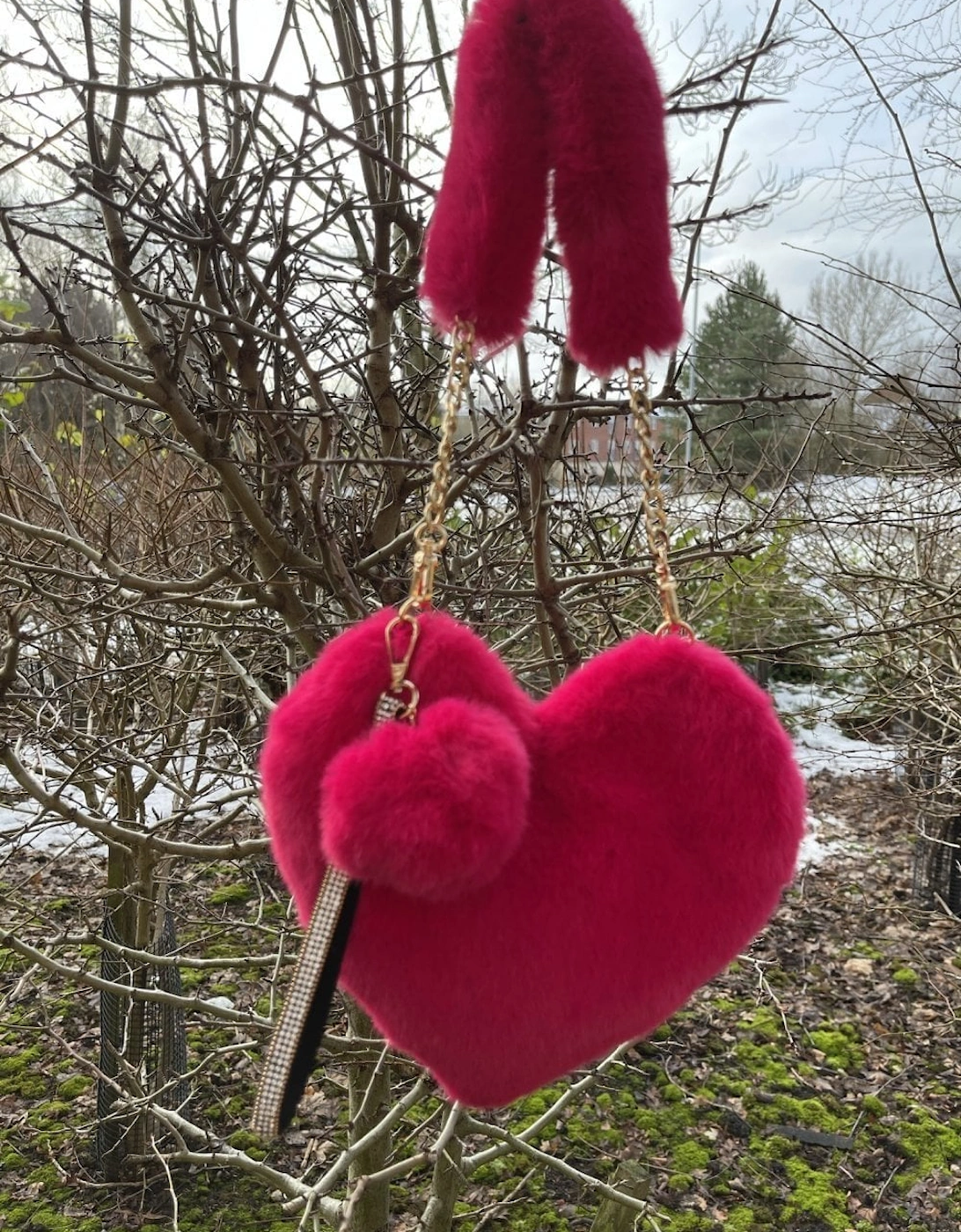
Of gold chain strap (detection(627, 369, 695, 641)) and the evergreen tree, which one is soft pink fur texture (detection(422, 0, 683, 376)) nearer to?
gold chain strap (detection(627, 369, 695, 641))

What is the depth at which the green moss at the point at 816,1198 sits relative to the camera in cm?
324

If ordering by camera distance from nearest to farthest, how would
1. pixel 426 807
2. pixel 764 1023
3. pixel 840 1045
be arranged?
pixel 426 807
pixel 840 1045
pixel 764 1023

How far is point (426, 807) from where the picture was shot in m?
0.62

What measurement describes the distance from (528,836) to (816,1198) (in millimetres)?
3573

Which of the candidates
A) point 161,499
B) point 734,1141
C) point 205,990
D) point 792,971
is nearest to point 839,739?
point 792,971

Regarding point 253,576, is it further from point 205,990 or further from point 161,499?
point 205,990

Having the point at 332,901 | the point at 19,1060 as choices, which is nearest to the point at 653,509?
A: the point at 332,901

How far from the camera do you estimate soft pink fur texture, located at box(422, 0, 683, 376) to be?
2.57ft

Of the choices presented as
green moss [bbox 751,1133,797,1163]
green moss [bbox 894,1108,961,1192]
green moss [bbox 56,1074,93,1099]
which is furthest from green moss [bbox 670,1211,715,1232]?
green moss [bbox 56,1074,93,1099]

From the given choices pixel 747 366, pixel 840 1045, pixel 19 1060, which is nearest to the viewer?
pixel 747 366

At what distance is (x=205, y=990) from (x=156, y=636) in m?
2.51

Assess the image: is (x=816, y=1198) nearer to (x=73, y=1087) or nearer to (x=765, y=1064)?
(x=765, y=1064)

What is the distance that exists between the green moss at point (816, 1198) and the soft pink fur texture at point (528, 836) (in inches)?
132

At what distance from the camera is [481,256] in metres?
0.81
